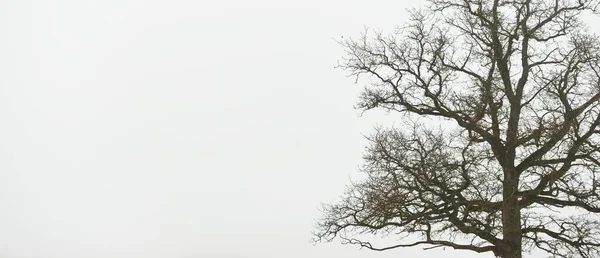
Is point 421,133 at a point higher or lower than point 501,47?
lower

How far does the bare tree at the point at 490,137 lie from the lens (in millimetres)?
13055

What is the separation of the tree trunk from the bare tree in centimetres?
2

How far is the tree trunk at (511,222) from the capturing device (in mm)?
12875

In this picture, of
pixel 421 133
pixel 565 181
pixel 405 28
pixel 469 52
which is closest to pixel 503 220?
pixel 565 181

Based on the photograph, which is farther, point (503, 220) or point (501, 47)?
point (501, 47)

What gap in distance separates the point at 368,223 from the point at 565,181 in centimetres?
406

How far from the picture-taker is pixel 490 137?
1352 cm

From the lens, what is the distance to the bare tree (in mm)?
13055

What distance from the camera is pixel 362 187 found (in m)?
14.3

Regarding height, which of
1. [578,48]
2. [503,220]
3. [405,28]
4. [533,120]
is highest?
[405,28]

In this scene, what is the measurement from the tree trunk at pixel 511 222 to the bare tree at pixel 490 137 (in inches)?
0.8

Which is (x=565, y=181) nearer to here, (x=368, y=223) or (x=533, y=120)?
(x=533, y=120)

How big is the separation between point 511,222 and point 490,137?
1777 millimetres

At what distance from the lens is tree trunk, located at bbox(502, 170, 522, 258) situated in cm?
1288
